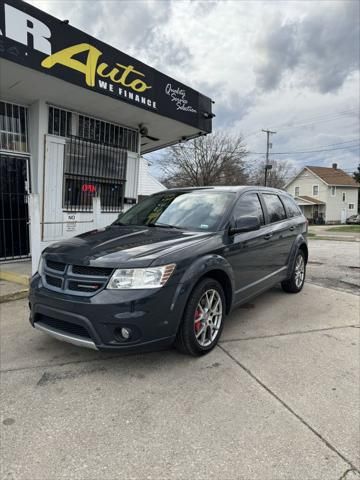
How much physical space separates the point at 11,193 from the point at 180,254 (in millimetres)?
5372

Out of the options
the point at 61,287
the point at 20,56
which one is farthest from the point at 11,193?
the point at 61,287

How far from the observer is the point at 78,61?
599 centimetres

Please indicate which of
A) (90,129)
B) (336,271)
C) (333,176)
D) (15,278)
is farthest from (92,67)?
(333,176)

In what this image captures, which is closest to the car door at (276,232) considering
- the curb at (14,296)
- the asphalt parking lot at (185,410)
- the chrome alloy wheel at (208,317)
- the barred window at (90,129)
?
the asphalt parking lot at (185,410)

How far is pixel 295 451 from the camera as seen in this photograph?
218 cm

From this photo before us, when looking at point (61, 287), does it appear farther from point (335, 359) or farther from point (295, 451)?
point (335, 359)

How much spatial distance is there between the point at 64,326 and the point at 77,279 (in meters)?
0.46

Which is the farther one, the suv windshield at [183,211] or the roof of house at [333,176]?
the roof of house at [333,176]

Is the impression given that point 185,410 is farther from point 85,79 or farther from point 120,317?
point 85,79

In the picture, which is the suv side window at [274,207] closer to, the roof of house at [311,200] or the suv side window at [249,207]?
the suv side window at [249,207]

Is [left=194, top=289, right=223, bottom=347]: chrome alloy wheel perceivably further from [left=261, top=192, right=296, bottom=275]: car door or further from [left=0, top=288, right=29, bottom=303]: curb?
[left=0, top=288, right=29, bottom=303]: curb

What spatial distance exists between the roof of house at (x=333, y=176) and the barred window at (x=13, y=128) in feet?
159

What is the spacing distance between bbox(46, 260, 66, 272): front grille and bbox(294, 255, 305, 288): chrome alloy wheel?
13.0 ft

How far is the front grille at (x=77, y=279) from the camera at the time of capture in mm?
2906
